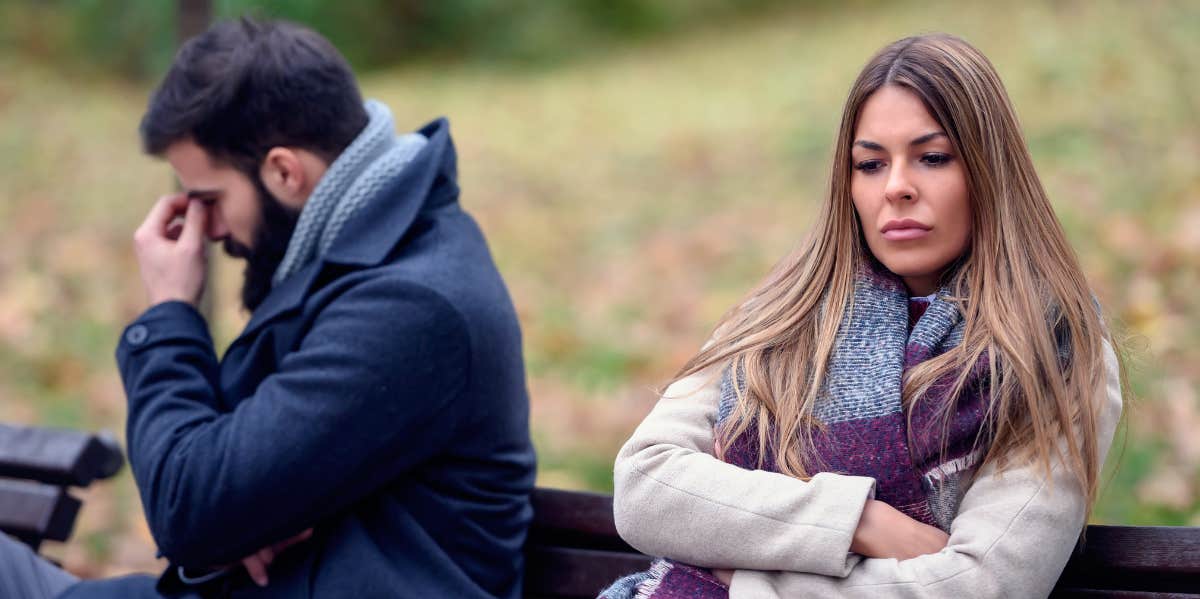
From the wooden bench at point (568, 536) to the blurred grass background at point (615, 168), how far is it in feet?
0.89

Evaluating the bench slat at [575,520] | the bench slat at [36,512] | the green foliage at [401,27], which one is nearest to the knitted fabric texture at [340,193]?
the bench slat at [575,520]

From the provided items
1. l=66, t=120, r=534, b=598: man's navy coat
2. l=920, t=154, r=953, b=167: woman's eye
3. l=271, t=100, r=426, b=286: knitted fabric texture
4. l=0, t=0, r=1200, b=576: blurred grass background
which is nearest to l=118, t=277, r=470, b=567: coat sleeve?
l=66, t=120, r=534, b=598: man's navy coat

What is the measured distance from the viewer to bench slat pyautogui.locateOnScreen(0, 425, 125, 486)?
3.16 m

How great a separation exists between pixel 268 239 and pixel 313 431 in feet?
1.90

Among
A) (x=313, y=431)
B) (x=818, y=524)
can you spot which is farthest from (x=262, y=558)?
(x=818, y=524)

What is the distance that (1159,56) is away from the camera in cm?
682

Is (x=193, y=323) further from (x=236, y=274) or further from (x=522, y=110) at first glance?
(x=522, y=110)

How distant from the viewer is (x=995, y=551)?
1.91 meters

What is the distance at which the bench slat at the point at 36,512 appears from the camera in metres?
3.21

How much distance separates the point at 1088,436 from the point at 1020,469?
12cm

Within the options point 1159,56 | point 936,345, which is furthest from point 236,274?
point 936,345

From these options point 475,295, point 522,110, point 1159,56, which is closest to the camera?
point 475,295

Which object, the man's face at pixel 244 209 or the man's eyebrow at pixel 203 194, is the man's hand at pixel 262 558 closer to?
the man's face at pixel 244 209

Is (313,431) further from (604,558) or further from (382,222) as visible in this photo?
(604,558)
